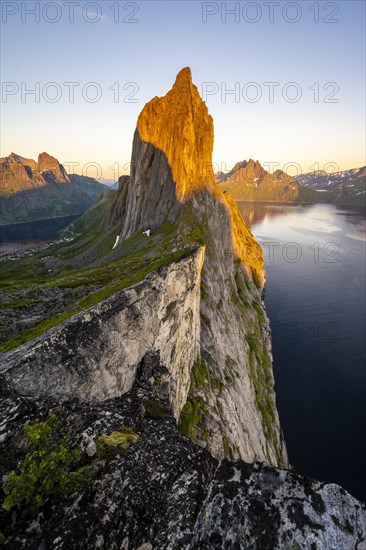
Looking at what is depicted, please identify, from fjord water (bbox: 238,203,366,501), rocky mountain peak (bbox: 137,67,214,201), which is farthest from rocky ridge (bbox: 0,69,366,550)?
rocky mountain peak (bbox: 137,67,214,201)

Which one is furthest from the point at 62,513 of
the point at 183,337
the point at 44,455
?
the point at 183,337

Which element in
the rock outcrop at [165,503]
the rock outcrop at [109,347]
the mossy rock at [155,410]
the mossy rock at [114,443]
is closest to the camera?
the rock outcrop at [165,503]

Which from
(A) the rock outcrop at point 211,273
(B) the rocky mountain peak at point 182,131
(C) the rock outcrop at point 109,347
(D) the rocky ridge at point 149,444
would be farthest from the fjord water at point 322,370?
(B) the rocky mountain peak at point 182,131

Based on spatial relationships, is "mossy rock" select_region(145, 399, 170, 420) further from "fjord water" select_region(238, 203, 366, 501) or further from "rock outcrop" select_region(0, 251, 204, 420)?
"fjord water" select_region(238, 203, 366, 501)

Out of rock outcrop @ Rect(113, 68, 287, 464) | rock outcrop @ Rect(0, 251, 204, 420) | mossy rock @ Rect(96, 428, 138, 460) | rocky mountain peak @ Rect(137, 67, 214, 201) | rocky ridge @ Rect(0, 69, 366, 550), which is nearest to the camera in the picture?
rocky ridge @ Rect(0, 69, 366, 550)

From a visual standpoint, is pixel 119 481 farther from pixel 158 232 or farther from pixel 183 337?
pixel 158 232

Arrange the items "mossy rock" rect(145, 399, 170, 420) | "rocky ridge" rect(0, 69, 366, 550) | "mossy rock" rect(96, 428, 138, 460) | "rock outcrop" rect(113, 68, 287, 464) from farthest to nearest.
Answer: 1. "rock outcrop" rect(113, 68, 287, 464)
2. "mossy rock" rect(145, 399, 170, 420)
3. "mossy rock" rect(96, 428, 138, 460)
4. "rocky ridge" rect(0, 69, 366, 550)

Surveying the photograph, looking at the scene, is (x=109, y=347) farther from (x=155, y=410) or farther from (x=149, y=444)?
(x=149, y=444)

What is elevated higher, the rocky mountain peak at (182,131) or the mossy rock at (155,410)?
the rocky mountain peak at (182,131)

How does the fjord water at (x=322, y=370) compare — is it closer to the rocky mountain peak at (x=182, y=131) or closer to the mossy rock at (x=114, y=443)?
the rocky mountain peak at (x=182, y=131)
